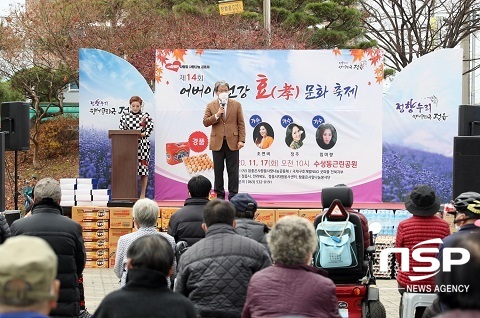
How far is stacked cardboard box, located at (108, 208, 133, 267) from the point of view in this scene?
14.1 meters

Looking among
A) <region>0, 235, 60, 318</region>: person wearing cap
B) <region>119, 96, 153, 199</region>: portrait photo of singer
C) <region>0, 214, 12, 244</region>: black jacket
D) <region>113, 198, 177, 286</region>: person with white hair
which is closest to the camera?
<region>0, 235, 60, 318</region>: person wearing cap

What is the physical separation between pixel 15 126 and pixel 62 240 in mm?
7358

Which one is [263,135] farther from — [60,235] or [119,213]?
[60,235]

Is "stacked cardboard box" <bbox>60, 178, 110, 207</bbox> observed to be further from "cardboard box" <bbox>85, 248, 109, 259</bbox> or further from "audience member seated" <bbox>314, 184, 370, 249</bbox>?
"audience member seated" <bbox>314, 184, 370, 249</bbox>

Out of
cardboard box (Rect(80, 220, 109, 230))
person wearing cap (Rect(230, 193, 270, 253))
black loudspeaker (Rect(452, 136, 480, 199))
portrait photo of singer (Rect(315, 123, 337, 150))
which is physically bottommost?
cardboard box (Rect(80, 220, 109, 230))

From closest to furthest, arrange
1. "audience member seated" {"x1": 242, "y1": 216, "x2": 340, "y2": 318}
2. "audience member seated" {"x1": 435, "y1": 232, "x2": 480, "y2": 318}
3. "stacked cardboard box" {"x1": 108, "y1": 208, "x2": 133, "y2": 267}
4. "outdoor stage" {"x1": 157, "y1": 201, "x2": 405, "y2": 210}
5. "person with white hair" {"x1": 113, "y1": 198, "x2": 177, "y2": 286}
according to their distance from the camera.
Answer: "audience member seated" {"x1": 435, "y1": 232, "x2": 480, "y2": 318}
"audience member seated" {"x1": 242, "y1": 216, "x2": 340, "y2": 318}
"person with white hair" {"x1": 113, "y1": 198, "x2": 177, "y2": 286}
"stacked cardboard box" {"x1": 108, "y1": 208, "x2": 133, "y2": 267}
"outdoor stage" {"x1": 157, "y1": 201, "x2": 405, "y2": 210}

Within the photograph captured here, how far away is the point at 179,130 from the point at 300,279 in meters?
10.9

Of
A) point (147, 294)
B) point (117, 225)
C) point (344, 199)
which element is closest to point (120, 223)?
point (117, 225)

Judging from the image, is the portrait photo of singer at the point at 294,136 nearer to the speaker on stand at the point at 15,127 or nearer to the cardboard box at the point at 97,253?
the cardboard box at the point at 97,253

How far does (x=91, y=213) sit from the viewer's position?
14.2m

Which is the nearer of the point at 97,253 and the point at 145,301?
the point at 145,301

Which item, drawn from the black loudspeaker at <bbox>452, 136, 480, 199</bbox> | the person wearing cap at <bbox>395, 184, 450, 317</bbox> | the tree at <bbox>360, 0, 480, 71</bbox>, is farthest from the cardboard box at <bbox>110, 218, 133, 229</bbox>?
the tree at <bbox>360, 0, 480, 71</bbox>

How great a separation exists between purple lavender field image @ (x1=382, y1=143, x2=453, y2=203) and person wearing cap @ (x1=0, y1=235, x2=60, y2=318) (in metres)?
12.7

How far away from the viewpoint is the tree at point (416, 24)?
30922mm
